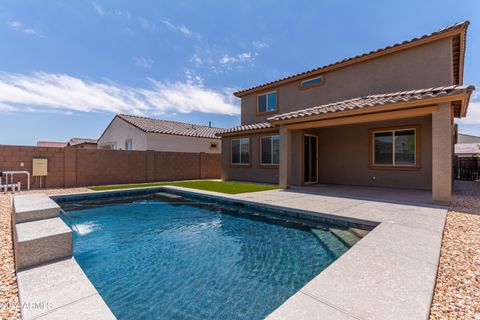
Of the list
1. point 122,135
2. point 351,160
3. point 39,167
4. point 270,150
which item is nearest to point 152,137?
point 122,135

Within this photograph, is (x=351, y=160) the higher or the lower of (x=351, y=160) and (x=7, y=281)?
the higher

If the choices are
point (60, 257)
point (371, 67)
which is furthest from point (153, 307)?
point (371, 67)

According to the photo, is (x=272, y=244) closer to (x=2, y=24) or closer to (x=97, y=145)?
(x=2, y=24)

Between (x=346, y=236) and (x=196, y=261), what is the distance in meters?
3.05

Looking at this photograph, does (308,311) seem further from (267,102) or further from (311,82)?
(267,102)

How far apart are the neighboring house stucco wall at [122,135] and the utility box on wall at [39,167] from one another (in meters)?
6.81

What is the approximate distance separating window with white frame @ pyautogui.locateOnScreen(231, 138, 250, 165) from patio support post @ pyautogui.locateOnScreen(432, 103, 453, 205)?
343 inches

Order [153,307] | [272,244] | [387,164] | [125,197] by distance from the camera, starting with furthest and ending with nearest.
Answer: [387,164] < [125,197] < [272,244] < [153,307]

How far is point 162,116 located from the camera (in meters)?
23.4

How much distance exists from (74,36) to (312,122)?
1150 centimetres

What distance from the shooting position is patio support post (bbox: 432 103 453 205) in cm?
Result: 626

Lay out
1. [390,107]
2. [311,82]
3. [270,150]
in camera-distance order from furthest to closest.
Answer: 1. [270,150]
2. [311,82]
3. [390,107]

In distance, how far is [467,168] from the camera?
16219 mm

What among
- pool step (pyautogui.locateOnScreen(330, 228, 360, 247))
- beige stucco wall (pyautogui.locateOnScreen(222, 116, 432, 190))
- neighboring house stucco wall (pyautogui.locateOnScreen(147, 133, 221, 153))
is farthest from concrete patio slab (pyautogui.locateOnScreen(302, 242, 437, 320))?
neighboring house stucco wall (pyautogui.locateOnScreen(147, 133, 221, 153))
